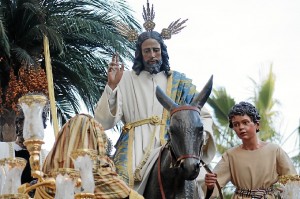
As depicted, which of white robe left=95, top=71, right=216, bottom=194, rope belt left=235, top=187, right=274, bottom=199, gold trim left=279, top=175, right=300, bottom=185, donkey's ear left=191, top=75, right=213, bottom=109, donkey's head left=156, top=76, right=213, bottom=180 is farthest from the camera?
white robe left=95, top=71, right=216, bottom=194

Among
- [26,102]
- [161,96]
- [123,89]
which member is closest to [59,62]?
[123,89]

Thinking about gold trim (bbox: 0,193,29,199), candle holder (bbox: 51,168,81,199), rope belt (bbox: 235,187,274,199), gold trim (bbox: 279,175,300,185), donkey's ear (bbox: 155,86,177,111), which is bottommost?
→ rope belt (bbox: 235,187,274,199)

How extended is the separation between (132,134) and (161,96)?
1443mm

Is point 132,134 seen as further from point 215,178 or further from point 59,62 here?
point 59,62

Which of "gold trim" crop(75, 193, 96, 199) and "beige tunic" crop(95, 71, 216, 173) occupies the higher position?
"beige tunic" crop(95, 71, 216, 173)

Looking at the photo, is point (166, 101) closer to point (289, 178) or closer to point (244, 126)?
point (244, 126)

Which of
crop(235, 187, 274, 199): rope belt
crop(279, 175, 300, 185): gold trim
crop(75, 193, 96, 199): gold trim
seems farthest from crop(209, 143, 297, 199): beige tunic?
crop(75, 193, 96, 199): gold trim

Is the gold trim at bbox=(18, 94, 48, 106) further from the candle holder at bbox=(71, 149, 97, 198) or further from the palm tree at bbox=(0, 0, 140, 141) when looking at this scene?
the palm tree at bbox=(0, 0, 140, 141)

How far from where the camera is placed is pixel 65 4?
2033 cm

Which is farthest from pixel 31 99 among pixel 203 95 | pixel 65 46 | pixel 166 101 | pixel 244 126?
pixel 65 46

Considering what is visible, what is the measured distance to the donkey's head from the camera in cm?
1035

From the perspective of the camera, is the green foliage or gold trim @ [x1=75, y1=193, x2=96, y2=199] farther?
the green foliage

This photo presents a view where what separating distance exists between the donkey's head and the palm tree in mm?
8386

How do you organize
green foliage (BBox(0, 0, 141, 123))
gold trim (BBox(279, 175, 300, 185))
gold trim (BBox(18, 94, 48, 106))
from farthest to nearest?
green foliage (BBox(0, 0, 141, 123))
gold trim (BBox(279, 175, 300, 185))
gold trim (BBox(18, 94, 48, 106))
